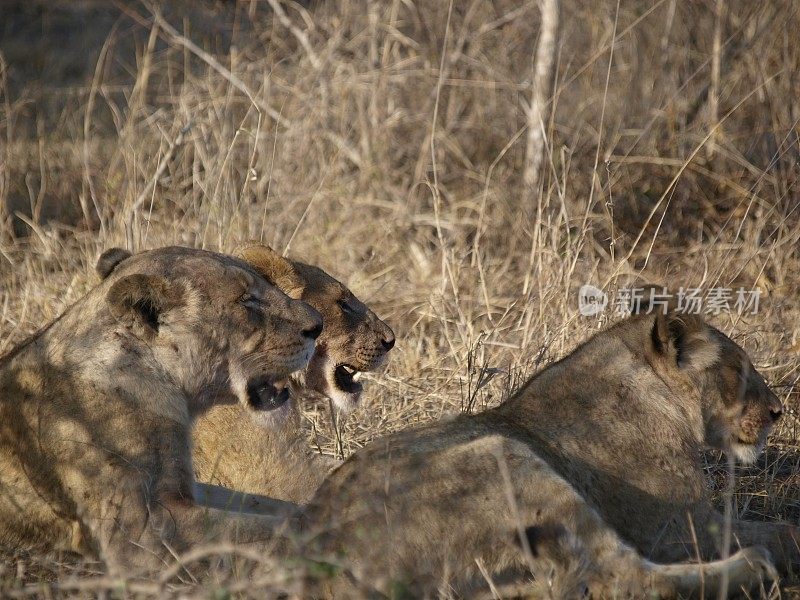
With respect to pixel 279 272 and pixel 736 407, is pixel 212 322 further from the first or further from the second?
pixel 736 407

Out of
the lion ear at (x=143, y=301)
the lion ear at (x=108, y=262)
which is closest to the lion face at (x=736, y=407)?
the lion ear at (x=143, y=301)

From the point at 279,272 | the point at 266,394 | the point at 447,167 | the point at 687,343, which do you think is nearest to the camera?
the point at 687,343

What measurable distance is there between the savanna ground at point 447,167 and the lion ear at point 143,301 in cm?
213

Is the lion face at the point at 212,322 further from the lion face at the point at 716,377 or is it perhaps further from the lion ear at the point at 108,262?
the lion face at the point at 716,377

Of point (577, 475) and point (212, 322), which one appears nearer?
point (577, 475)

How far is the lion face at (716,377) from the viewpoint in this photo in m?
4.58

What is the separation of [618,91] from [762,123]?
1.24 metres

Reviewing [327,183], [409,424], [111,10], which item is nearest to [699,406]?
[409,424]

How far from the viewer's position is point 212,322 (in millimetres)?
4449

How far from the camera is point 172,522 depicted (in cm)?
397

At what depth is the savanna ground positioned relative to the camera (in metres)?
7.15

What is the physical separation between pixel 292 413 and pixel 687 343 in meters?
1.64

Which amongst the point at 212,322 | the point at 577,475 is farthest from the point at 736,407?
the point at 212,322

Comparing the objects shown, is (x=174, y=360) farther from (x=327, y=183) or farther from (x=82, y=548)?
(x=327, y=183)
